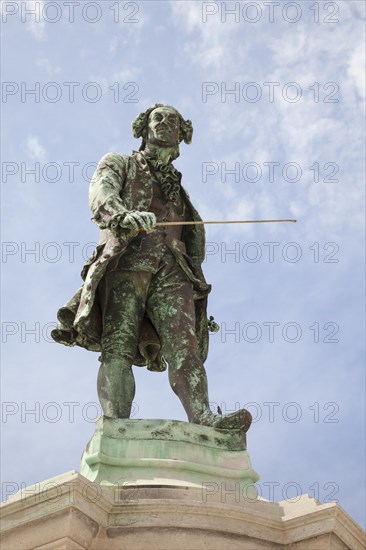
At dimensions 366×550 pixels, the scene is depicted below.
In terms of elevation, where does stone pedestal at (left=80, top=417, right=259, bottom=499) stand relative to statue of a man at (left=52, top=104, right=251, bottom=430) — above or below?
below

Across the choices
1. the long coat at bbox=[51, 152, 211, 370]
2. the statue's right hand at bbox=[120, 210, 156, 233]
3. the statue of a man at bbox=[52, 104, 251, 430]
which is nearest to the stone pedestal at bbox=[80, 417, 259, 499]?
the statue of a man at bbox=[52, 104, 251, 430]

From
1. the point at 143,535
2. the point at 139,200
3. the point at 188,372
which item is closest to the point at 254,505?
the point at 143,535

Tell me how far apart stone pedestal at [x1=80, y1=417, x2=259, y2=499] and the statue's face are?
304 cm

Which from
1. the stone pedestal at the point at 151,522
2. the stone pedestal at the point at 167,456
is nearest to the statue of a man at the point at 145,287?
the stone pedestal at the point at 167,456

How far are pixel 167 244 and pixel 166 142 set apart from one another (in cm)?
110

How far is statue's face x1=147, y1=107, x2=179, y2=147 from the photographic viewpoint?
1026 centimetres

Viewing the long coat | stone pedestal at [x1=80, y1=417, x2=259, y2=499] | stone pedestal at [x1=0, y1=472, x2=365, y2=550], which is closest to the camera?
stone pedestal at [x1=0, y1=472, x2=365, y2=550]

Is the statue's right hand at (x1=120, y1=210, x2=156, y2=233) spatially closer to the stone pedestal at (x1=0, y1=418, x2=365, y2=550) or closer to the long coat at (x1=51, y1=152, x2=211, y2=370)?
the long coat at (x1=51, y1=152, x2=211, y2=370)

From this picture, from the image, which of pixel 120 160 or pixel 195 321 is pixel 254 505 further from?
pixel 120 160

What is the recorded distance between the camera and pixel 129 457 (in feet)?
26.8

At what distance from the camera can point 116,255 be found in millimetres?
9391

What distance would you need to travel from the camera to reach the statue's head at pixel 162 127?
10.3m

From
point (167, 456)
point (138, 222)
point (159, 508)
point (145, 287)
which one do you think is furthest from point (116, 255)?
point (159, 508)

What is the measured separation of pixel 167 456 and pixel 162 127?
346cm
